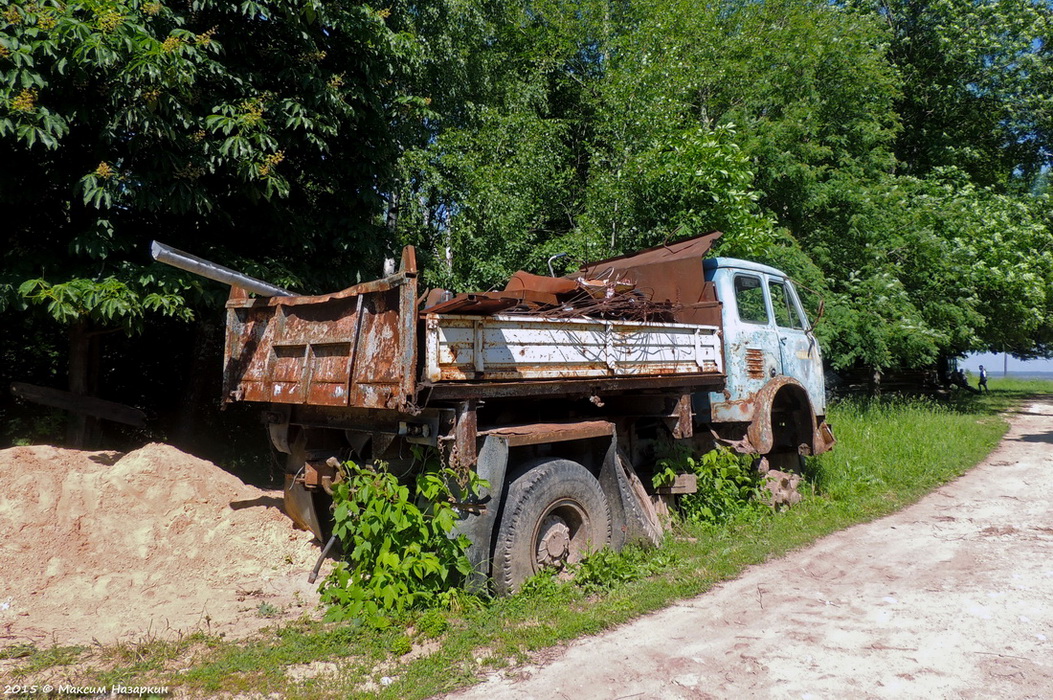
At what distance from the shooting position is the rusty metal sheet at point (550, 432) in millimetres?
4703

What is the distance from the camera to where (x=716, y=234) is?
727cm

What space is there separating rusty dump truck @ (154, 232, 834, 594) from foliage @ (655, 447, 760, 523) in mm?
166

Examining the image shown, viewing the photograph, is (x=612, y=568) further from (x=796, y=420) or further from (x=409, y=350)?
(x=796, y=420)

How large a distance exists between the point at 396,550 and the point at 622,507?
1984 mm

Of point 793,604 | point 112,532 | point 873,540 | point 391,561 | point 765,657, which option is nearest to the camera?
point 765,657

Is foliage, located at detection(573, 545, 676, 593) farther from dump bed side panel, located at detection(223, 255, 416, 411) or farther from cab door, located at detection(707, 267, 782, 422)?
cab door, located at detection(707, 267, 782, 422)

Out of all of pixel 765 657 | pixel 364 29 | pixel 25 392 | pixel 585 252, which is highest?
pixel 364 29

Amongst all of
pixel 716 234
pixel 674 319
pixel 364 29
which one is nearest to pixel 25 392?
pixel 364 29

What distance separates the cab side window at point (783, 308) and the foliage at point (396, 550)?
480 centimetres

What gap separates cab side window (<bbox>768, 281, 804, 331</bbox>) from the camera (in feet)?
25.5

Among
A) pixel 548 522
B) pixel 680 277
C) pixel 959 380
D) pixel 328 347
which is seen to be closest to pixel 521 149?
pixel 680 277

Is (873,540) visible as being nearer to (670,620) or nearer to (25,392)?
(670,620)

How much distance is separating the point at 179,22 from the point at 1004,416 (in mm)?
20929

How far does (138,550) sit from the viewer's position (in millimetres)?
5352
